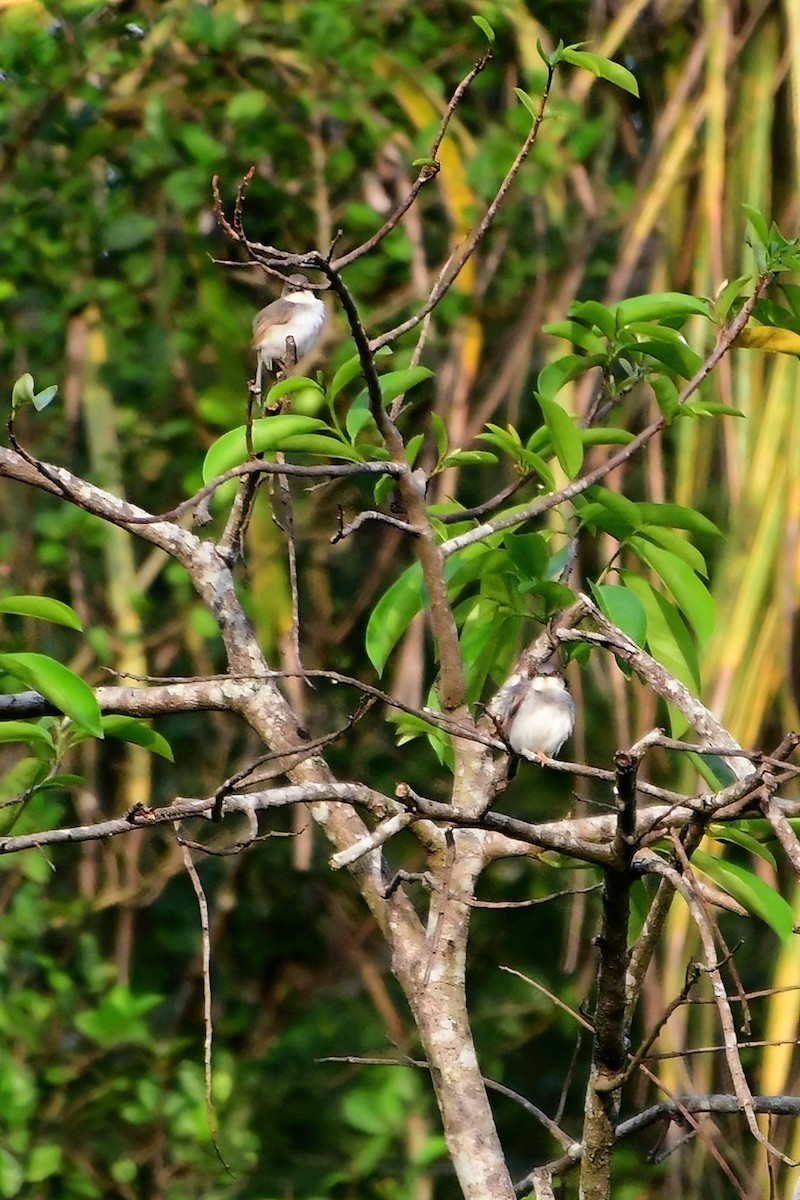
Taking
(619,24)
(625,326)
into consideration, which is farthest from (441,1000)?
(619,24)

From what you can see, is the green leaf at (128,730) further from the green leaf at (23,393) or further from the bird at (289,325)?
the bird at (289,325)

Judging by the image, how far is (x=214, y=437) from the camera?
307 cm

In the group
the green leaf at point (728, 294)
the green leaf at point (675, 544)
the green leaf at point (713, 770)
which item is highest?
the green leaf at point (728, 294)

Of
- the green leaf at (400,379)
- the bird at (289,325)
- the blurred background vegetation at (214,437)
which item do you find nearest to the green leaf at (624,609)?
the green leaf at (400,379)

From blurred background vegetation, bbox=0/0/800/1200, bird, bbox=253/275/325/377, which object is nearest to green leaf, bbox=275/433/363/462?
bird, bbox=253/275/325/377

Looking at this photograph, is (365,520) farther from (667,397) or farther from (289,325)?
(289,325)

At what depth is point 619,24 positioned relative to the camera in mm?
2373

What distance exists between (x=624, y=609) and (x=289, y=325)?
1.46 m

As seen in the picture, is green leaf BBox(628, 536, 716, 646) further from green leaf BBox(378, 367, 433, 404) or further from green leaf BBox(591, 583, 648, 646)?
green leaf BBox(378, 367, 433, 404)

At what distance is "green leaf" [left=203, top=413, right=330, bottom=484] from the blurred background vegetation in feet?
4.69

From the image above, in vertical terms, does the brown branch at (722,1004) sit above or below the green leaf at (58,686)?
below

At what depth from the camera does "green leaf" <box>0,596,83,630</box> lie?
3.64 ft

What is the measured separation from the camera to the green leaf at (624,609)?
1122 mm

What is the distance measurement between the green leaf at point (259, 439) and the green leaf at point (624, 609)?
24cm
